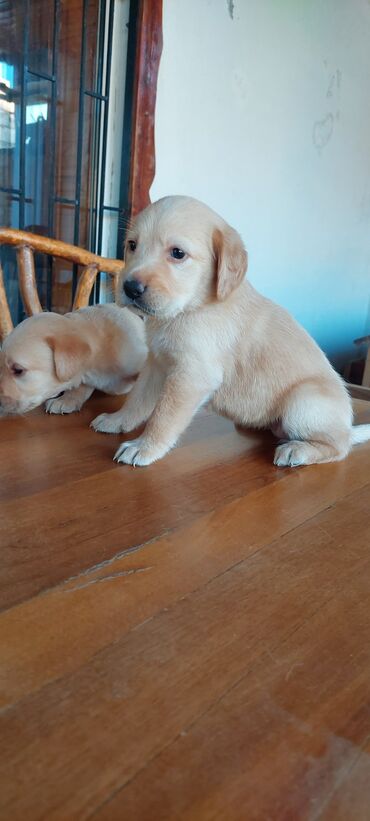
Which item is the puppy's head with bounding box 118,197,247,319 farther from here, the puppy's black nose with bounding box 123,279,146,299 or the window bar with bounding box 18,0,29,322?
the window bar with bounding box 18,0,29,322

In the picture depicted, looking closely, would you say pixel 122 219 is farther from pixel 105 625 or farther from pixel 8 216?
pixel 105 625

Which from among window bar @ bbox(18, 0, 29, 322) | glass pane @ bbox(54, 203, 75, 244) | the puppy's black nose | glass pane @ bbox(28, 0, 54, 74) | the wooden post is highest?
glass pane @ bbox(28, 0, 54, 74)

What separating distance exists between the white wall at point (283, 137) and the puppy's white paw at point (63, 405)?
1.34 m

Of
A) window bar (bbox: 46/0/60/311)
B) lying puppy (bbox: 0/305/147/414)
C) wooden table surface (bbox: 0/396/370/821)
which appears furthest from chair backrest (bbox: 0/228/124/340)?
wooden table surface (bbox: 0/396/370/821)

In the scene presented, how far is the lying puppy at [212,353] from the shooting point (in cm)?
114

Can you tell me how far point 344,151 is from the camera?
3.99 metres

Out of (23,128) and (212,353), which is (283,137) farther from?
(212,353)

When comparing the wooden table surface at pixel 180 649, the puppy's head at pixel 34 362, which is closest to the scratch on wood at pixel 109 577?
the wooden table surface at pixel 180 649

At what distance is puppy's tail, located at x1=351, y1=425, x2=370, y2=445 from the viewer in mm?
1334

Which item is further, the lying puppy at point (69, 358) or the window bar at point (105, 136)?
the window bar at point (105, 136)

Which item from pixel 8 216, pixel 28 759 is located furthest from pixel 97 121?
pixel 28 759

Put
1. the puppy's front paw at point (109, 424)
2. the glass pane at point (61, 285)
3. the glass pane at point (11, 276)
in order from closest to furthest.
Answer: the puppy's front paw at point (109, 424) < the glass pane at point (11, 276) < the glass pane at point (61, 285)

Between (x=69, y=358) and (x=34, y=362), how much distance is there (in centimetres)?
8

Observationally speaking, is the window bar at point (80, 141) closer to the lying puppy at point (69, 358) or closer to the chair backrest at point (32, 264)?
the chair backrest at point (32, 264)
